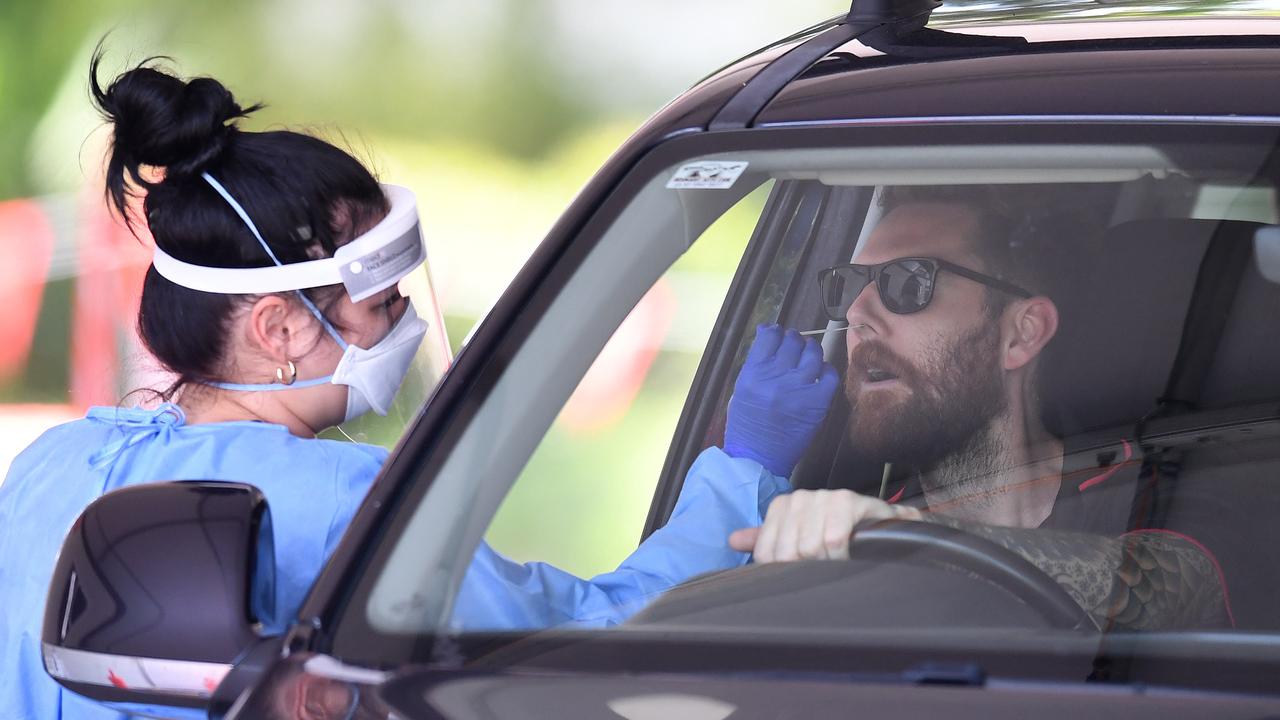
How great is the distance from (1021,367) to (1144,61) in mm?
371

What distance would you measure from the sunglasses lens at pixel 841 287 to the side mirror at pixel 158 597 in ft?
2.81

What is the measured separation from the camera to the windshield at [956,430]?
1.30 metres

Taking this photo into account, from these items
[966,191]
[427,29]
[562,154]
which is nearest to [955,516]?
[966,191]

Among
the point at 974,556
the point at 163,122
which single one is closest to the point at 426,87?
the point at 163,122

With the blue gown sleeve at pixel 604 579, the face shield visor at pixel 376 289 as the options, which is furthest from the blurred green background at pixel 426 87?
the blue gown sleeve at pixel 604 579

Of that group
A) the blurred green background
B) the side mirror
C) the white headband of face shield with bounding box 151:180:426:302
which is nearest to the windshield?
the side mirror

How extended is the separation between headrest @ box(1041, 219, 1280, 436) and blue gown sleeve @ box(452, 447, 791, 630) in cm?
40

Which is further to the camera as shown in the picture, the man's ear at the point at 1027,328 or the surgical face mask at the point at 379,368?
the surgical face mask at the point at 379,368

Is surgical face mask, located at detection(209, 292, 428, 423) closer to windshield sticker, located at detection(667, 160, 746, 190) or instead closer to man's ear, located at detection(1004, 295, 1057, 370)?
windshield sticker, located at detection(667, 160, 746, 190)

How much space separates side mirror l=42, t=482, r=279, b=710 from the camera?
51.3 inches

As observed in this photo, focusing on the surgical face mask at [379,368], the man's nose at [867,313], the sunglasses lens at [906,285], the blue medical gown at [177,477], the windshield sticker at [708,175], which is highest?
the windshield sticker at [708,175]

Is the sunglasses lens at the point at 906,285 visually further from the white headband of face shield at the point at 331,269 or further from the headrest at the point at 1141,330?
the white headband of face shield at the point at 331,269

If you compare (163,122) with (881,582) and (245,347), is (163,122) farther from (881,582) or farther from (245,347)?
(881,582)

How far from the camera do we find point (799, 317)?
2270 mm
